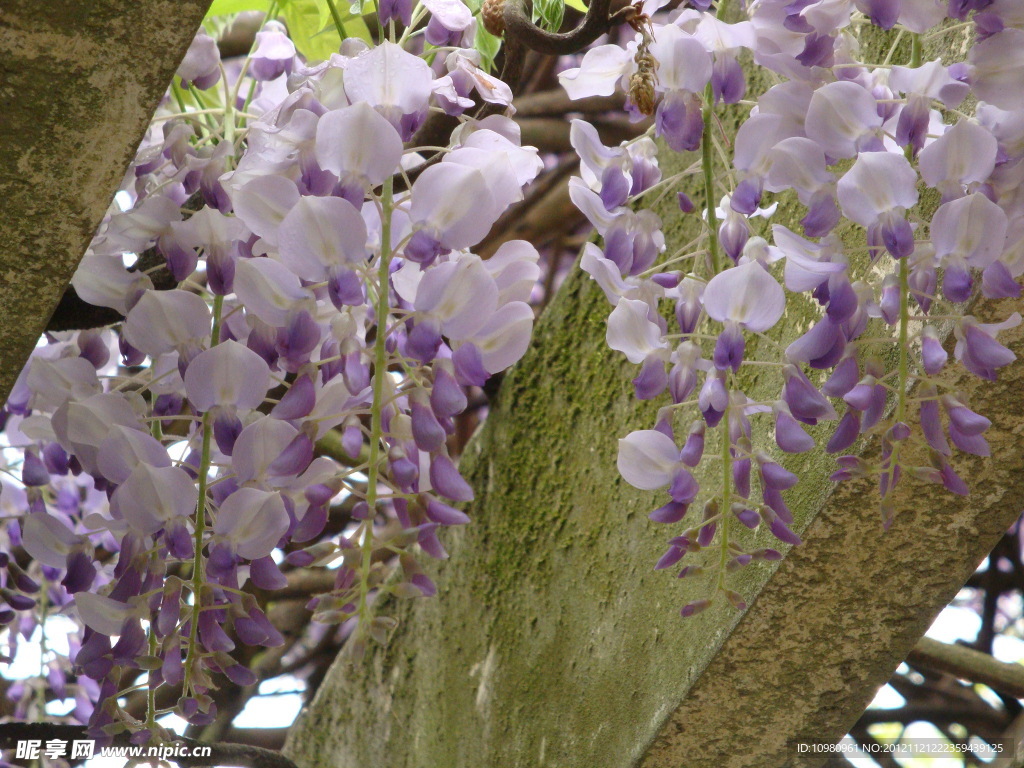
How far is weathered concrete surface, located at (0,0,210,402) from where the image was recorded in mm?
508

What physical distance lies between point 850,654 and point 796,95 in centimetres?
45

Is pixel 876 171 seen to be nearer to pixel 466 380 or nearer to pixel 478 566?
pixel 466 380

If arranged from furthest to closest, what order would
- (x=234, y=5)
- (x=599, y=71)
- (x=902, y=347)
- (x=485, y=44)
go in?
(x=234, y=5)
(x=485, y=44)
(x=599, y=71)
(x=902, y=347)

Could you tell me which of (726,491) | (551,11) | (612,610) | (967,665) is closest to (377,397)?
(726,491)

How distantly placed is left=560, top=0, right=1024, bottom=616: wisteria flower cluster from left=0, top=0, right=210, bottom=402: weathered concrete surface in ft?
0.84

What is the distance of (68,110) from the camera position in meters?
0.53

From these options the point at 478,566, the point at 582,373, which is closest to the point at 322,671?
the point at 478,566

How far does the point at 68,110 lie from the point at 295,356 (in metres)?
0.17

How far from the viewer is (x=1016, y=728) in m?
1.57

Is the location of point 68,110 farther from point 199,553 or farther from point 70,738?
point 70,738

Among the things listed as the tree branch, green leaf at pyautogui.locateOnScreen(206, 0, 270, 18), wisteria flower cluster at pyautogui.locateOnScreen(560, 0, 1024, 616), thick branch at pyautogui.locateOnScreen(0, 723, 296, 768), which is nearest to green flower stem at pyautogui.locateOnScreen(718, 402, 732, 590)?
wisteria flower cluster at pyautogui.locateOnScreen(560, 0, 1024, 616)

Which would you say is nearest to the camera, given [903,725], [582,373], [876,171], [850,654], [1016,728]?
[876,171]

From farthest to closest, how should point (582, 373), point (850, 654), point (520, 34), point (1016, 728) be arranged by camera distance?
point (1016, 728) < point (582, 373) < point (850, 654) < point (520, 34)

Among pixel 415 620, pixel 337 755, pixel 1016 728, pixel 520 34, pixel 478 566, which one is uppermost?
pixel 520 34
